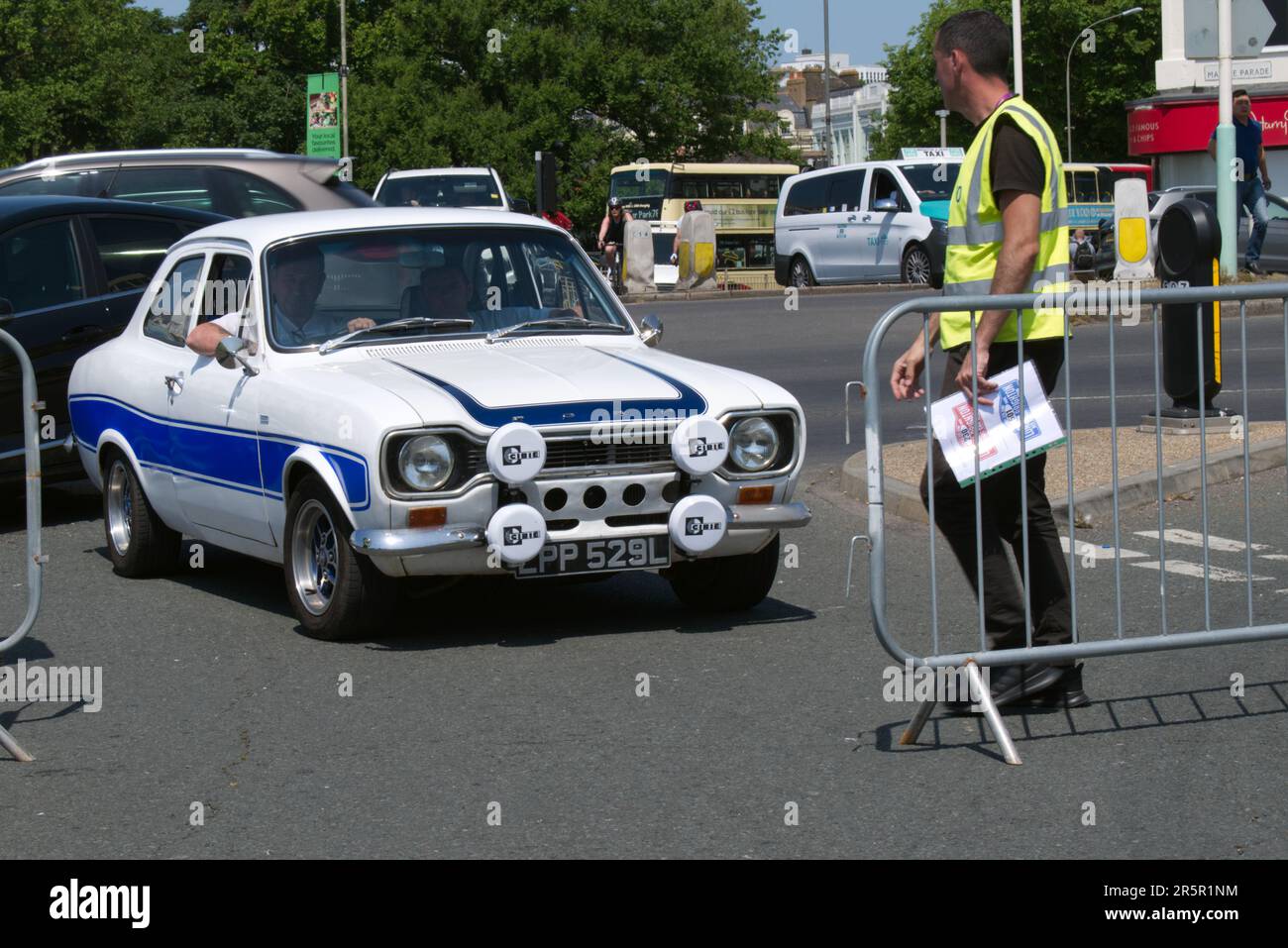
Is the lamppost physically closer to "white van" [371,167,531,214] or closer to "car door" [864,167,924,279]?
"car door" [864,167,924,279]

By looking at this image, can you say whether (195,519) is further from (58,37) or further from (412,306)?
(58,37)

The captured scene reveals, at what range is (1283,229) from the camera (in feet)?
87.7

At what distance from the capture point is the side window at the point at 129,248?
11.0 m

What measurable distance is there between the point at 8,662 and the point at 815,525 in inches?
179

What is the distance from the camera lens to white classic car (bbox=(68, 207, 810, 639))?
7.07 metres

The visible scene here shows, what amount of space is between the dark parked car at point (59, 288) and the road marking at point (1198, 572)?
564cm

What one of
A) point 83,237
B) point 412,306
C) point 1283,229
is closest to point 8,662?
point 412,306

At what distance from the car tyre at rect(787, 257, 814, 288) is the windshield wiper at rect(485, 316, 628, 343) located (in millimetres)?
26097

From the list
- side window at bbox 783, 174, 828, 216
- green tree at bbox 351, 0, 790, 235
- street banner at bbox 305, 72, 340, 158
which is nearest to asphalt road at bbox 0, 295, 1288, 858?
side window at bbox 783, 174, 828, 216

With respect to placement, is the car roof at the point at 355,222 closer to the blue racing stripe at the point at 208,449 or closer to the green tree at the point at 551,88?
the blue racing stripe at the point at 208,449

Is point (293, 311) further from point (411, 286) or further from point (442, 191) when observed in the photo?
point (442, 191)

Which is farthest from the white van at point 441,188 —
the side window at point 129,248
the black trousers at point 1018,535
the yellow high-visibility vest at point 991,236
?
the black trousers at point 1018,535

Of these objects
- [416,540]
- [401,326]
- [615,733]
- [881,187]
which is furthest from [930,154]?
[615,733]

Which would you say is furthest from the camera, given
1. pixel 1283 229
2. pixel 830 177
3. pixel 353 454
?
pixel 830 177
